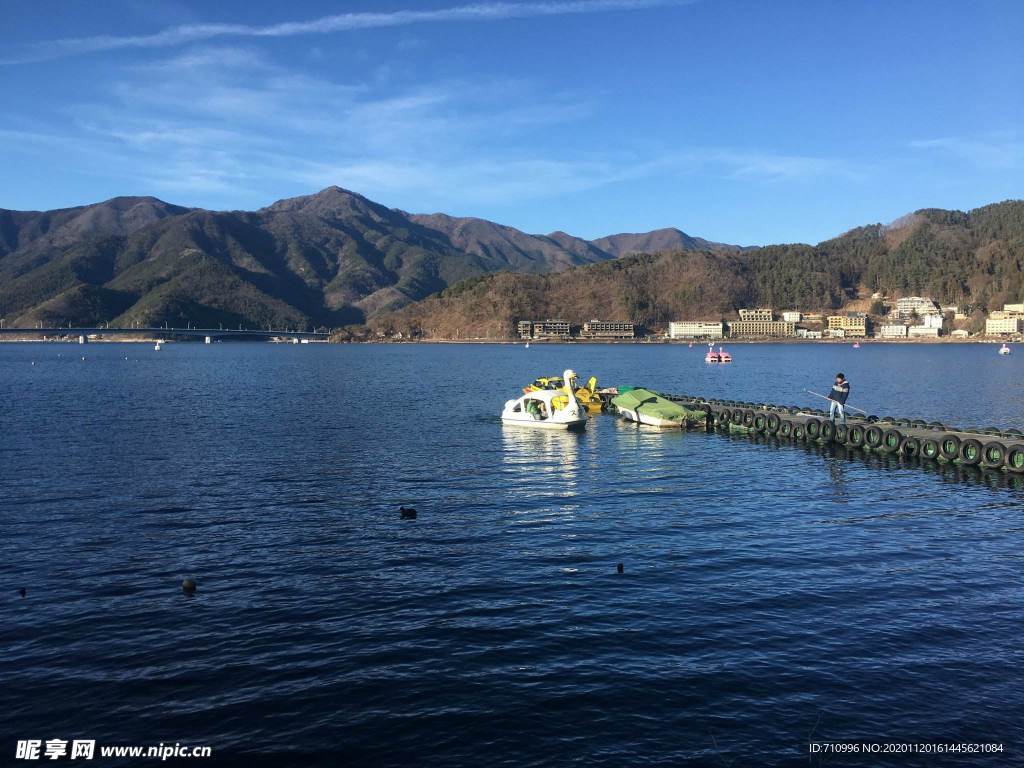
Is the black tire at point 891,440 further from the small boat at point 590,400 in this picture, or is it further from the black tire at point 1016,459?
the small boat at point 590,400

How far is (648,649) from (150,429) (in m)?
51.2

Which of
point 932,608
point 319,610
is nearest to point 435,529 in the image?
point 319,610

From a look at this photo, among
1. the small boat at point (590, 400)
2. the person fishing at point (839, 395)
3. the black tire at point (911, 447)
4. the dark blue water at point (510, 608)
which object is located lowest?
the dark blue water at point (510, 608)

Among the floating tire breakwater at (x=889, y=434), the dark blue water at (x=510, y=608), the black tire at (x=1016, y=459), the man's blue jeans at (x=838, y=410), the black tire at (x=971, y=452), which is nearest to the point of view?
the dark blue water at (x=510, y=608)

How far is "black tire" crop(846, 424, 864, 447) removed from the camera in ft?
157

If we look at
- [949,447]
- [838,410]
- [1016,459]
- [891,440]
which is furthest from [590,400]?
[1016,459]

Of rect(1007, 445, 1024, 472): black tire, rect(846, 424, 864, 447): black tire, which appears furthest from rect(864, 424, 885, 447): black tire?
rect(1007, 445, 1024, 472): black tire

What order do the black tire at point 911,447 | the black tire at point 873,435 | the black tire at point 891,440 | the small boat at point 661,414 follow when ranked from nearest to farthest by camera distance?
the black tire at point 911,447
the black tire at point 891,440
the black tire at point 873,435
the small boat at point 661,414

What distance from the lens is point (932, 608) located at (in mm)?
19719

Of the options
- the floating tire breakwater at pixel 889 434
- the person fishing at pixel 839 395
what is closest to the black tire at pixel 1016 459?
the floating tire breakwater at pixel 889 434

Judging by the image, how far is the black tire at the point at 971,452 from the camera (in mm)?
40438

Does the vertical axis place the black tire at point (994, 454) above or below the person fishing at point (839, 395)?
below

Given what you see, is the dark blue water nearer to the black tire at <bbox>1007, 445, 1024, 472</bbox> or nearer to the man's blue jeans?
the black tire at <bbox>1007, 445, 1024, 472</bbox>

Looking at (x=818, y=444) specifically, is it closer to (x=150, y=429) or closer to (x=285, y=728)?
(x=285, y=728)
